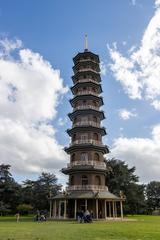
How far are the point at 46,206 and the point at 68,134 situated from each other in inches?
924

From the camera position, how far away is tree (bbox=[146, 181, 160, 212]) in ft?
335

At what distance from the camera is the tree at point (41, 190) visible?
61.7 m

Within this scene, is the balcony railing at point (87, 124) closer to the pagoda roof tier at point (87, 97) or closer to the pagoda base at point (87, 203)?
the pagoda roof tier at point (87, 97)

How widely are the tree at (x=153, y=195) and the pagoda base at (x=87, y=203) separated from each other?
214 feet

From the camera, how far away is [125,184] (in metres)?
59.9

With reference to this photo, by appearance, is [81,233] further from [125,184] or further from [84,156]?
[125,184]

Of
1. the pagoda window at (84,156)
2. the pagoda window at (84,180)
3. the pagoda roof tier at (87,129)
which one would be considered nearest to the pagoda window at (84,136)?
the pagoda roof tier at (87,129)

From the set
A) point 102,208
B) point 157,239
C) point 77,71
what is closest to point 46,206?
point 102,208

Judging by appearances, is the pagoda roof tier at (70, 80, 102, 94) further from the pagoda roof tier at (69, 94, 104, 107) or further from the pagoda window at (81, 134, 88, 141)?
the pagoda window at (81, 134, 88, 141)

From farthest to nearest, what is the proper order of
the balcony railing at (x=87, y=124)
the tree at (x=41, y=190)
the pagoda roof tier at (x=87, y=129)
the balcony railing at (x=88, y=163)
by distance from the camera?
the tree at (x=41, y=190) < the balcony railing at (x=87, y=124) < the pagoda roof tier at (x=87, y=129) < the balcony railing at (x=88, y=163)

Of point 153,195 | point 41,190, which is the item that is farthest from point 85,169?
Result: point 153,195

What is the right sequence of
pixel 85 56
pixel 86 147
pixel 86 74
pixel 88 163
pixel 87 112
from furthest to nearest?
pixel 85 56 → pixel 86 74 → pixel 87 112 → pixel 86 147 → pixel 88 163

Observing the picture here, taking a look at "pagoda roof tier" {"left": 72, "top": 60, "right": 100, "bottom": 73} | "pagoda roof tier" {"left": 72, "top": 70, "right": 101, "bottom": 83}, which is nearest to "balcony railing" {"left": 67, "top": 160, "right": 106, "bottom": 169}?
"pagoda roof tier" {"left": 72, "top": 70, "right": 101, "bottom": 83}

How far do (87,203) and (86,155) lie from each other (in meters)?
6.50
